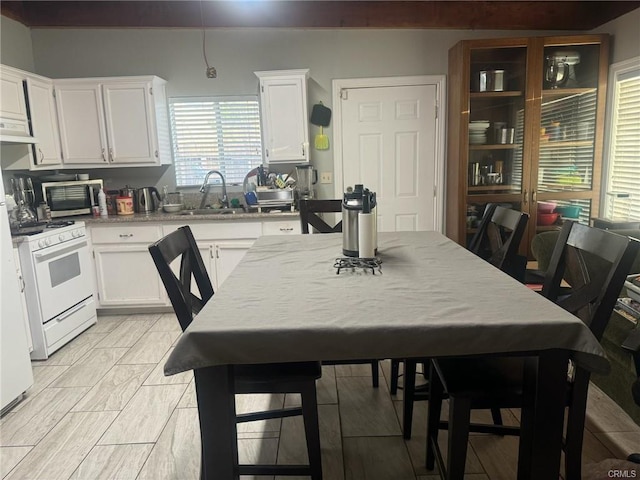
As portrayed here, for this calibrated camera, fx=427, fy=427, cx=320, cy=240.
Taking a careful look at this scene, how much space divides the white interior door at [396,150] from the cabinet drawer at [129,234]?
5.74 ft

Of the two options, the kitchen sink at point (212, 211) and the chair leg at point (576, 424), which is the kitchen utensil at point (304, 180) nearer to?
the kitchen sink at point (212, 211)

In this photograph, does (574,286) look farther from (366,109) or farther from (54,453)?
(366,109)

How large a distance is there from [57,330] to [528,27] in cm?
468

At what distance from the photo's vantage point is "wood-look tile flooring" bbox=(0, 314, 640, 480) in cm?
187

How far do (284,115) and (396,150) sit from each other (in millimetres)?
1107

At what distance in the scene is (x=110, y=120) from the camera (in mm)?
3758

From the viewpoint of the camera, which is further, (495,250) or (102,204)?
(102,204)

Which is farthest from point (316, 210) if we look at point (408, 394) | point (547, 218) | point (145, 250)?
point (547, 218)

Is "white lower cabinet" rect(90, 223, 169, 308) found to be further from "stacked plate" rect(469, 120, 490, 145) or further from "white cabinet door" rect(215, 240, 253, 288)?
"stacked plate" rect(469, 120, 490, 145)

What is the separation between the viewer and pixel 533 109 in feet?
11.9

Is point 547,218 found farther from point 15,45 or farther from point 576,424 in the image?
point 15,45

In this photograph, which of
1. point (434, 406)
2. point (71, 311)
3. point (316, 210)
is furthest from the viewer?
point (71, 311)

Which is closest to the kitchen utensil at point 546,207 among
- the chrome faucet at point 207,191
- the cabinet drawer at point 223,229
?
the cabinet drawer at point 223,229

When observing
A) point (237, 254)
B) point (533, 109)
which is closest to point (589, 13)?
point (533, 109)
